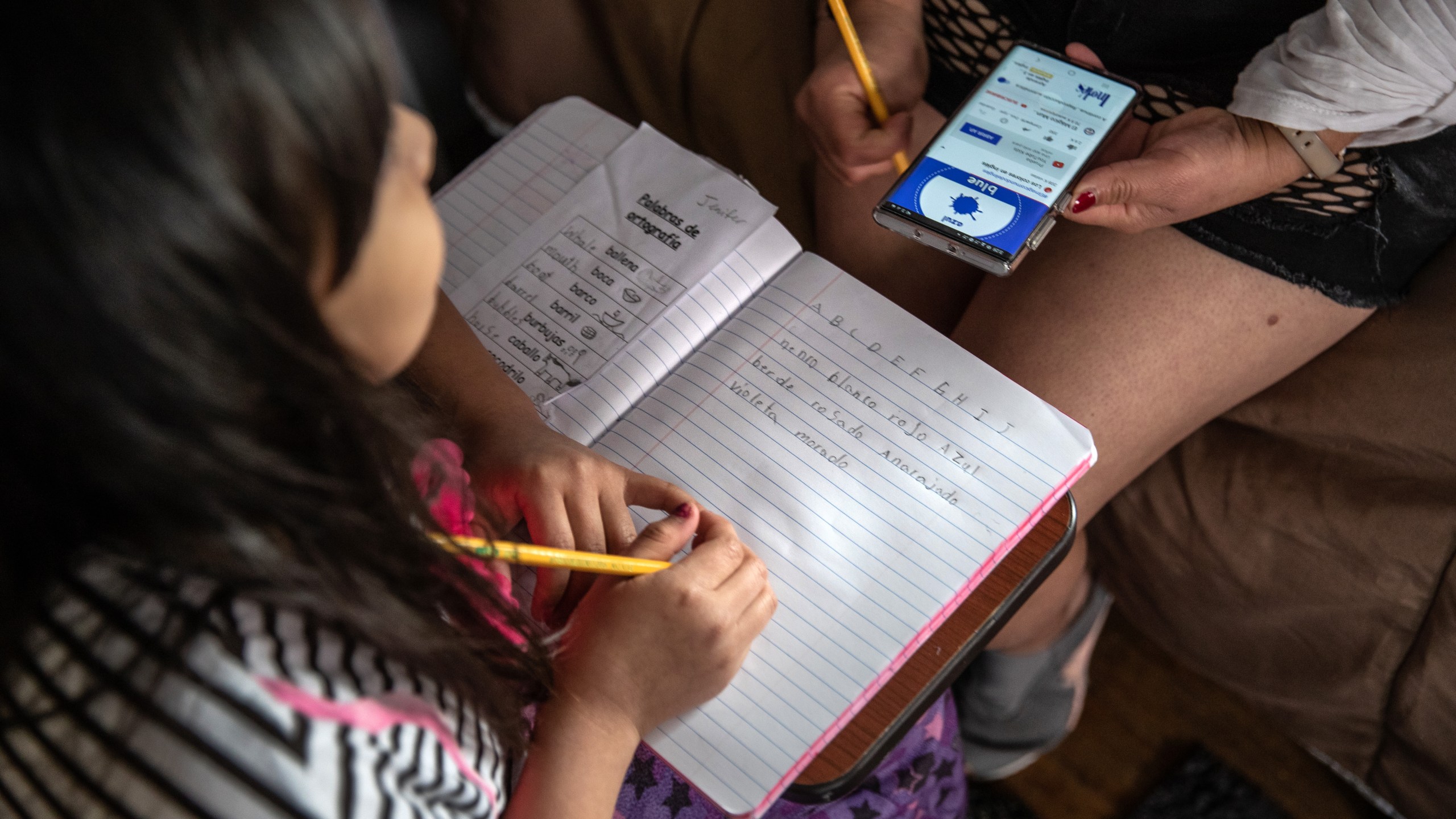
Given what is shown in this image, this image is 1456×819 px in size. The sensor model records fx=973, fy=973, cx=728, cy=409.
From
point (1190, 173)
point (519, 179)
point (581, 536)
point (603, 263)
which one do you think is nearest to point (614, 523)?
point (581, 536)

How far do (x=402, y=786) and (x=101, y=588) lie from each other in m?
0.16

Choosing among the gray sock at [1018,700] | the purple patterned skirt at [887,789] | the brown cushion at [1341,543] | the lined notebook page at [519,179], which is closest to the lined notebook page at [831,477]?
the purple patterned skirt at [887,789]

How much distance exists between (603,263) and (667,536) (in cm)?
27

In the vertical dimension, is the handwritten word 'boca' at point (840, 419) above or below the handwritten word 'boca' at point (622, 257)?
below

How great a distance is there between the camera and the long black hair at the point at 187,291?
1.00 ft

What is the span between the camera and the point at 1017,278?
82 centimetres

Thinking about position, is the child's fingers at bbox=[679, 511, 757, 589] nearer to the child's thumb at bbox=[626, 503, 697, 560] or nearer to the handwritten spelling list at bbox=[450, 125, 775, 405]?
the child's thumb at bbox=[626, 503, 697, 560]

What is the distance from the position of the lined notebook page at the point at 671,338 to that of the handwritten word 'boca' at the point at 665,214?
42mm

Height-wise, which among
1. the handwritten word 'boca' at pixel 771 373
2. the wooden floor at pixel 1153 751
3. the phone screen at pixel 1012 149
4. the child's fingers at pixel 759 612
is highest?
the phone screen at pixel 1012 149

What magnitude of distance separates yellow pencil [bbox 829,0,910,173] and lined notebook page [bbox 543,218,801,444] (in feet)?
0.38

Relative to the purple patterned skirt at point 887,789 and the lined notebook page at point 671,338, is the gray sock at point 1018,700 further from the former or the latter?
the lined notebook page at point 671,338

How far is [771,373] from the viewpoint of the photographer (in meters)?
0.67

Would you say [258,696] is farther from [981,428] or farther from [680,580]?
[981,428]

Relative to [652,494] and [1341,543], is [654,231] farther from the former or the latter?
[1341,543]
